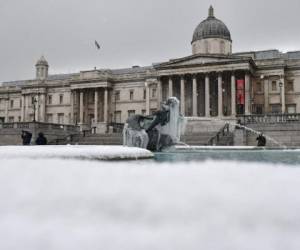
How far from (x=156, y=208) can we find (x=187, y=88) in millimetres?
62688

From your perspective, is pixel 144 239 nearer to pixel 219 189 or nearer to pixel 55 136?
pixel 219 189

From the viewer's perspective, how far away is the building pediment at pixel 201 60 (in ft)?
195

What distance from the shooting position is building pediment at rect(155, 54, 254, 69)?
59.3 metres

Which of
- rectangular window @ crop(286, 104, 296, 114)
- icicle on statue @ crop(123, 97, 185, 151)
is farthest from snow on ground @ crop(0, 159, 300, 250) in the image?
rectangular window @ crop(286, 104, 296, 114)

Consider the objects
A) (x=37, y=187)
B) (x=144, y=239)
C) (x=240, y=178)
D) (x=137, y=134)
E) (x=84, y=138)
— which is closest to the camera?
(x=144, y=239)

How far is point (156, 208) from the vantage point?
4.07 metres

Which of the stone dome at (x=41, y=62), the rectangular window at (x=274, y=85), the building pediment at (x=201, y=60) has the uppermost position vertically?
the stone dome at (x=41, y=62)

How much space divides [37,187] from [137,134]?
40.7 ft

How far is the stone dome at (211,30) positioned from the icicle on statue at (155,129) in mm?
52643

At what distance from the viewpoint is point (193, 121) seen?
54125mm

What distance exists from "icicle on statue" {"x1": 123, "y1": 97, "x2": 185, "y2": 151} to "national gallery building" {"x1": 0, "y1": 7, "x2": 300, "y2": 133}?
39716mm

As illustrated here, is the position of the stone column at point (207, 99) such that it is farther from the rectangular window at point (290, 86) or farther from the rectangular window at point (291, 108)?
the rectangular window at point (290, 86)

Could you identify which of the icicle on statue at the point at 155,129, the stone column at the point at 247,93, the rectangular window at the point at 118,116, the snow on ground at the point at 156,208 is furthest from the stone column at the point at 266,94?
the snow on ground at the point at 156,208

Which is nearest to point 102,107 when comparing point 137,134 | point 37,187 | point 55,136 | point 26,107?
point 26,107
